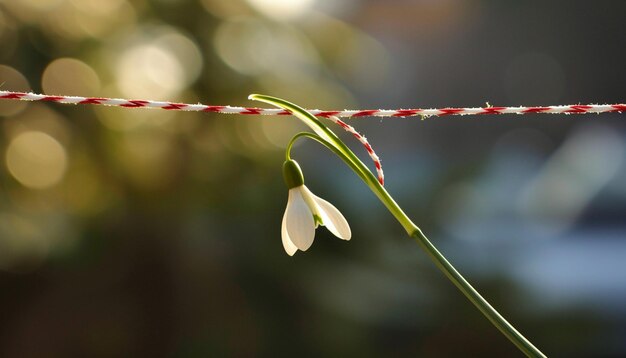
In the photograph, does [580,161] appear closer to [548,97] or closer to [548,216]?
[548,216]

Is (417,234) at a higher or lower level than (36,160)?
lower

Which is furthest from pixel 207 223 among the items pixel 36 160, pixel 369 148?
pixel 369 148

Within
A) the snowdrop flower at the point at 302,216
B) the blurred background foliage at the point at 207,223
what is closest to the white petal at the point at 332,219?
the snowdrop flower at the point at 302,216

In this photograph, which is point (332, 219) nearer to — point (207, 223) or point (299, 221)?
point (299, 221)

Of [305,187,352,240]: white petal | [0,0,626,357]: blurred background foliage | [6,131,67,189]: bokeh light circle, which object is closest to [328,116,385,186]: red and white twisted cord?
[305,187,352,240]: white petal

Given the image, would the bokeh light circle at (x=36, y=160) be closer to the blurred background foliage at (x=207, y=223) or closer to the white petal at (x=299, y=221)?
the blurred background foliage at (x=207, y=223)

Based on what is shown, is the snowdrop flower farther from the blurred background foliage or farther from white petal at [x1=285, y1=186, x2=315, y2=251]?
the blurred background foliage
